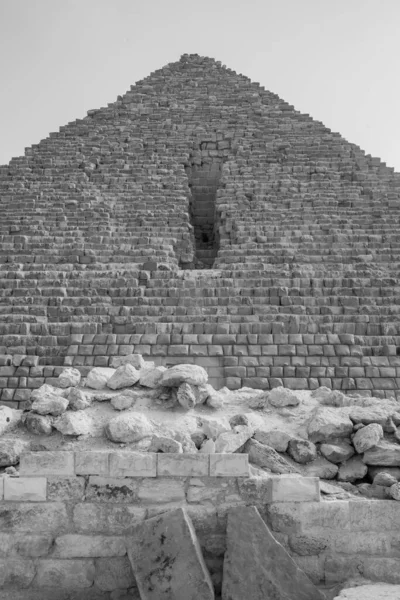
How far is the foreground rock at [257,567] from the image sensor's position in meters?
2.74

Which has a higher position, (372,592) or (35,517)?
(35,517)

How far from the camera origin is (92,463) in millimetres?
3104

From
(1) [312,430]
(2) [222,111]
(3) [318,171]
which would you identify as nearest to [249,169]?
(3) [318,171]

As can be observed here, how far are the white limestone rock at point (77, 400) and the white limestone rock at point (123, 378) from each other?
1.02 ft

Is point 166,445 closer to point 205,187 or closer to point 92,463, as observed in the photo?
point 92,463

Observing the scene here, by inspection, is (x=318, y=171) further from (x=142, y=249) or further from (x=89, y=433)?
(x=89, y=433)

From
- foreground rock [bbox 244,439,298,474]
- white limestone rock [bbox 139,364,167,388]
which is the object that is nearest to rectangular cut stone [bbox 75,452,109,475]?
foreground rock [bbox 244,439,298,474]

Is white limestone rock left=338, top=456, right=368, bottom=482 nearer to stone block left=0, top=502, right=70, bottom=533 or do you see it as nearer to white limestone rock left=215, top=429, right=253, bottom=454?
white limestone rock left=215, top=429, right=253, bottom=454

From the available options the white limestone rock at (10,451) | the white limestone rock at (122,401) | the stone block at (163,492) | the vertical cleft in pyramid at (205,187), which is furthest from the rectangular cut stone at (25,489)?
the vertical cleft in pyramid at (205,187)

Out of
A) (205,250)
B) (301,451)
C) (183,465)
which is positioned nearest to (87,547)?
(183,465)

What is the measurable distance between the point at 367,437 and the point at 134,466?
1697 mm

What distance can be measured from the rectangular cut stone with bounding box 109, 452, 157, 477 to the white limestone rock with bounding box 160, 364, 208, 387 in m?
1.03

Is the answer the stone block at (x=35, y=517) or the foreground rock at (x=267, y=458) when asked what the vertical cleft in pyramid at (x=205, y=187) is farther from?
the stone block at (x=35, y=517)

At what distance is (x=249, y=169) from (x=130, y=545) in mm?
9310
